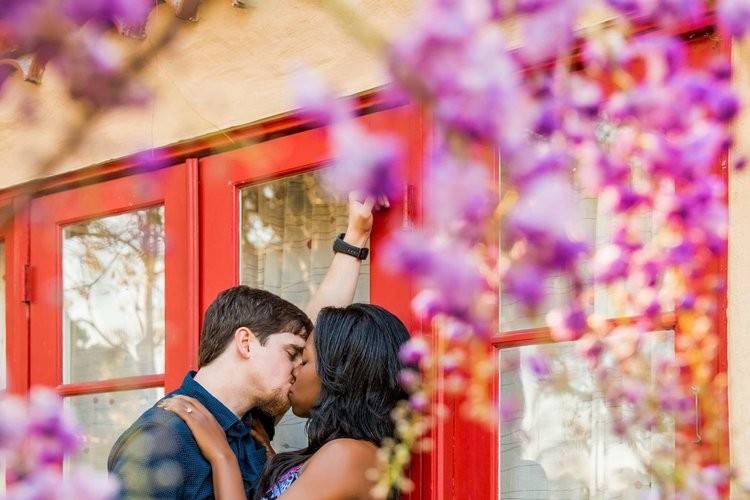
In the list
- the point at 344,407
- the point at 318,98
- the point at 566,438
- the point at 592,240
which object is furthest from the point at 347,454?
the point at 318,98

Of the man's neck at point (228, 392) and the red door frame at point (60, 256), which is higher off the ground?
the red door frame at point (60, 256)

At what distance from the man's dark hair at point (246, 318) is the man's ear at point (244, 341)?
11 mm

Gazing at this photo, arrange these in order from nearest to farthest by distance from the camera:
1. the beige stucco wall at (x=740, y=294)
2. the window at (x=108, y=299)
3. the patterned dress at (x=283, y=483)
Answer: the beige stucco wall at (x=740, y=294), the patterned dress at (x=283, y=483), the window at (x=108, y=299)

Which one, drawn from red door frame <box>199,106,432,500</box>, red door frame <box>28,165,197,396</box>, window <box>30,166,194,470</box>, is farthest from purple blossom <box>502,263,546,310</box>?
window <box>30,166,194,470</box>

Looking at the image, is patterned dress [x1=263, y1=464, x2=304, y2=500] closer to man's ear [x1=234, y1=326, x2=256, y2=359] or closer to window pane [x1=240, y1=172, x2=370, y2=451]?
man's ear [x1=234, y1=326, x2=256, y2=359]

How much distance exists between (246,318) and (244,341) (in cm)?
6

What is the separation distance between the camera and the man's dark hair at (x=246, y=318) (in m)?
3.07

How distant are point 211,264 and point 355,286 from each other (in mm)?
592

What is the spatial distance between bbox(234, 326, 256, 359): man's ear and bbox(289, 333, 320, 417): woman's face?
0.13 metres

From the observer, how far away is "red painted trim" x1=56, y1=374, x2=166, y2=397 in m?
3.72

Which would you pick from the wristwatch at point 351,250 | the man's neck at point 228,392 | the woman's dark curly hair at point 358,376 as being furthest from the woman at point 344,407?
the wristwatch at point 351,250

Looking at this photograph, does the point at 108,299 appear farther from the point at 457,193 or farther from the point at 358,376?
the point at 457,193

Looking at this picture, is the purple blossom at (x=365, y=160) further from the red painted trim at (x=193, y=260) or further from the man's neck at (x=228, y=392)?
the red painted trim at (x=193, y=260)

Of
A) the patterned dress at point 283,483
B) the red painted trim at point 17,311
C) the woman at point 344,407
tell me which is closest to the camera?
the woman at point 344,407
